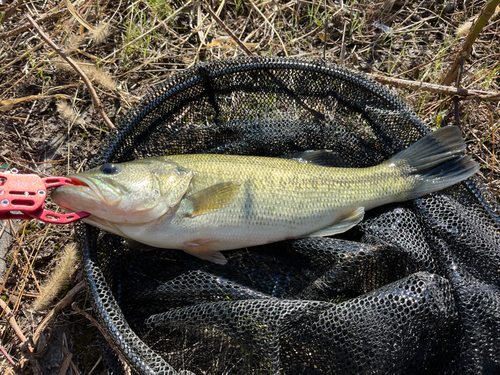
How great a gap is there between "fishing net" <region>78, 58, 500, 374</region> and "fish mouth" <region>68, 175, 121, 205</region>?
0.34 meters

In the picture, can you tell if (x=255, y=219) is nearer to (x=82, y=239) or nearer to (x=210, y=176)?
(x=210, y=176)

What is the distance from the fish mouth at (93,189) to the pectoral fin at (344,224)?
136 centimetres

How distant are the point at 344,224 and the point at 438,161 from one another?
2.88ft

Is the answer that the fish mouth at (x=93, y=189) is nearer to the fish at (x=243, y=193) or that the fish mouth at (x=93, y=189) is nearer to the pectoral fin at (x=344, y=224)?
the fish at (x=243, y=193)

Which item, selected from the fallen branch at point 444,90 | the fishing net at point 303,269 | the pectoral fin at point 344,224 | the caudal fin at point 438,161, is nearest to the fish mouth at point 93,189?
the fishing net at point 303,269

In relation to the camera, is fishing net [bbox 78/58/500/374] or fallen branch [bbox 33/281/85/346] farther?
fallen branch [bbox 33/281/85/346]

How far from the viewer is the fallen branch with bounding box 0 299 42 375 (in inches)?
112

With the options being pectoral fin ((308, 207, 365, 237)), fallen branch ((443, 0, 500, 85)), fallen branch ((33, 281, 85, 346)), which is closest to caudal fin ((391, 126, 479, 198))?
pectoral fin ((308, 207, 365, 237))

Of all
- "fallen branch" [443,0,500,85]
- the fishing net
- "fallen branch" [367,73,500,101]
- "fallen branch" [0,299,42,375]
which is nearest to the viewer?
the fishing net

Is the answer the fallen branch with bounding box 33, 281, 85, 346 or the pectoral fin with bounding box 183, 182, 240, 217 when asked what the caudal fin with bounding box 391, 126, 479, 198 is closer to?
the pectoral fin with bounding box 183, 182, 240, 217

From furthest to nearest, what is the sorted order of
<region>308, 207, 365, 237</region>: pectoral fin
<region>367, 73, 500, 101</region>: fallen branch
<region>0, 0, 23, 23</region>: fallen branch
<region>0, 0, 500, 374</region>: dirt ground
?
<region>0, 0, 23, 23</region>: fallen branch < <region>367, 73, 500, 101</region>: fallen branch < <region>0, 0, 500, 374</region>: dirt ground < <region>308, 207, 365, 237</region>: pectoral fin

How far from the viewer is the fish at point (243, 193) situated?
239cm

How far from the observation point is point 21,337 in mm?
2855

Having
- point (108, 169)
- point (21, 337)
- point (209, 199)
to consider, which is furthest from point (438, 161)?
point (21, 337)
